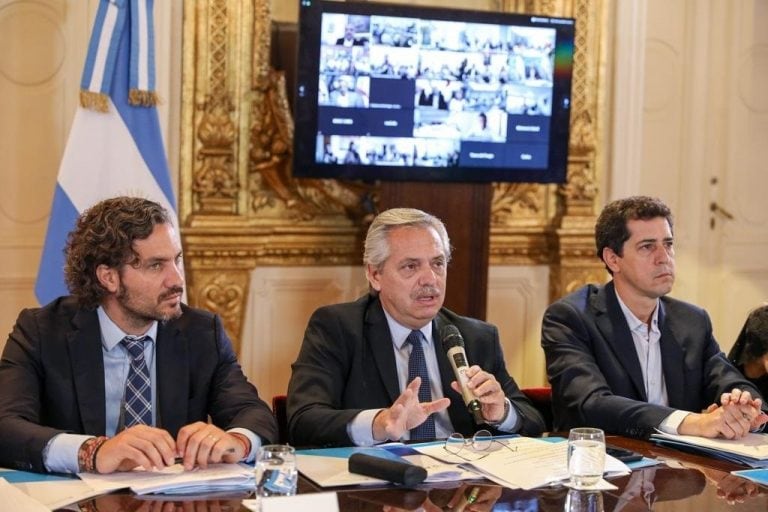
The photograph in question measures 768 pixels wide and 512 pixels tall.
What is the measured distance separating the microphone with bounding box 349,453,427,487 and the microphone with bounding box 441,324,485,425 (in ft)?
1.05

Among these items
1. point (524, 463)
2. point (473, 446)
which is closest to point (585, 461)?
point (524, 463)

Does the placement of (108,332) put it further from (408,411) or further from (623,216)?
(623,216)

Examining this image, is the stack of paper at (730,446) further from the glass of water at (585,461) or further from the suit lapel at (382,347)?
the suit lapel at (382,347)

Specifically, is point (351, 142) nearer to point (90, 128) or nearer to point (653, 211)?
point (90, 128)

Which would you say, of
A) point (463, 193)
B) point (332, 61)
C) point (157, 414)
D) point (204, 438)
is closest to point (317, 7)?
point (332, 61)

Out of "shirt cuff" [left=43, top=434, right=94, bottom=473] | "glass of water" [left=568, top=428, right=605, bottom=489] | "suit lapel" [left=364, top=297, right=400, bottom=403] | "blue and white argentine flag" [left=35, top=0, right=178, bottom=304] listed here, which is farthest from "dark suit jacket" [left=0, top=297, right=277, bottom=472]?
"blue and white argentine flag" [left=35, top=0, right=178, bottom=304]

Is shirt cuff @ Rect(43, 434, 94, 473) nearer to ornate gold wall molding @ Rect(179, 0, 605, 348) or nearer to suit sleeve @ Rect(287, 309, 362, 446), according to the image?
suit sleeve @ Rect(287, 309, 362, 446)

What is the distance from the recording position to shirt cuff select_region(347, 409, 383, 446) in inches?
124

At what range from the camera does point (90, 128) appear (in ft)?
16.8

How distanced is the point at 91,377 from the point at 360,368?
2.57 ft

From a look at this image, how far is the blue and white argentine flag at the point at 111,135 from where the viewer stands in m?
5.06

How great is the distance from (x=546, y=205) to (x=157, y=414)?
143 inches

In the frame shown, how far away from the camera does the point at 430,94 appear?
553 centimetres

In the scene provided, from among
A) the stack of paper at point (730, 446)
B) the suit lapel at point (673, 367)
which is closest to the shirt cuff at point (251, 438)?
the stack of paper at point (730, 446)
